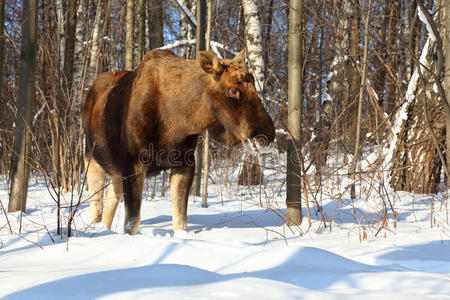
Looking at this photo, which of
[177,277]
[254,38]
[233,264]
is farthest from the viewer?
[254,38]

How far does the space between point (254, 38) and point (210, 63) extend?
4689 millimetres

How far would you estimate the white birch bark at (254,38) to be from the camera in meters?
8.98

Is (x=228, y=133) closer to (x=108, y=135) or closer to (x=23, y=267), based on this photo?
(x=108, y=135)

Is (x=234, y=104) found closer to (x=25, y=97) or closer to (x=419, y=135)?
(x=25, y=97)

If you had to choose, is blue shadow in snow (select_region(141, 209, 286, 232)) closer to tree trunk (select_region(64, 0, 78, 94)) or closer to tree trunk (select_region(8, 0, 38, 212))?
tree trunk (select_region(8, 0, 38, 212))

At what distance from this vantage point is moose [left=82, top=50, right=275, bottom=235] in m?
4.59

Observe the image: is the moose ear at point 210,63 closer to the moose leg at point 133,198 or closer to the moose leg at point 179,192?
the moose leg at point 179,192

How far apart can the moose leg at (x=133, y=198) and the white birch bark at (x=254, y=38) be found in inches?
188

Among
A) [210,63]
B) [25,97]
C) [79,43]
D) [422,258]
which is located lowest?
[422,258]

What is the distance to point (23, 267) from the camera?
2.73m

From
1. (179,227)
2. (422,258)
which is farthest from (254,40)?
(422,258)

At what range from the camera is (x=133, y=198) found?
4.73 metres

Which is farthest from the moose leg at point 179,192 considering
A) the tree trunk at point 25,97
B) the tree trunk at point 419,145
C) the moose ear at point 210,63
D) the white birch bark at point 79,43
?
the white birch bark at point 79,43

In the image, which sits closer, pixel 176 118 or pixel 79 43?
pixel 176 118
